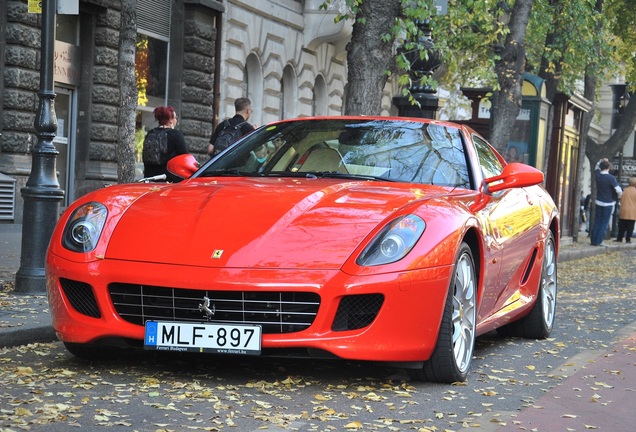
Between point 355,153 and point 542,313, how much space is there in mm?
2142

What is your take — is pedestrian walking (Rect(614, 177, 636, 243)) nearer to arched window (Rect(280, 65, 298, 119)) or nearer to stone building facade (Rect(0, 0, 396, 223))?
stone building facade (Rect(0, 0, 396, 223))

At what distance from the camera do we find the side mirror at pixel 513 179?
7.58 m

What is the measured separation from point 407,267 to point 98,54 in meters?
15.4

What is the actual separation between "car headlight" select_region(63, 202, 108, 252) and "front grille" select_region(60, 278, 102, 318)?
0.17 meters

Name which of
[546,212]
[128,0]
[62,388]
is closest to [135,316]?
[62,388]

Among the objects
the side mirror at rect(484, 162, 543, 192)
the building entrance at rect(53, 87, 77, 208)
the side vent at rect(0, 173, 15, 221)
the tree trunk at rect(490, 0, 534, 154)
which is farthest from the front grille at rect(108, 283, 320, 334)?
the tree trunk at rect(490, 0, 534, 154)

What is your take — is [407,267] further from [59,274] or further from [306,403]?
[59,274]

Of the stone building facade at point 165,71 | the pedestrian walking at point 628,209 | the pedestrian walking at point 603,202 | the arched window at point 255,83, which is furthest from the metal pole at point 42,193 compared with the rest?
the pedestrian walking at point 628,209

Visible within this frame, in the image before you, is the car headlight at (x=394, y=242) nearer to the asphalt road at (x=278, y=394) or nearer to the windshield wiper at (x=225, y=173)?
the asphalt road at (x=278, y=394)

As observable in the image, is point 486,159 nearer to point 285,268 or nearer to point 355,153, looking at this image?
point 355,153

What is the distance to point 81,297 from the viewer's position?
20.8ft

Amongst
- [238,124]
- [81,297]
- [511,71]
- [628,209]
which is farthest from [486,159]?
[628,209]

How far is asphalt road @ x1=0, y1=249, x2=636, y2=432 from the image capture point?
532 cm

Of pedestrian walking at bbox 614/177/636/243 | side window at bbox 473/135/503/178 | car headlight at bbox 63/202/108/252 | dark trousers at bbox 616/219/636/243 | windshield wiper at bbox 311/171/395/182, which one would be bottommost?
dark trousers at bbox 616/219/636/243
